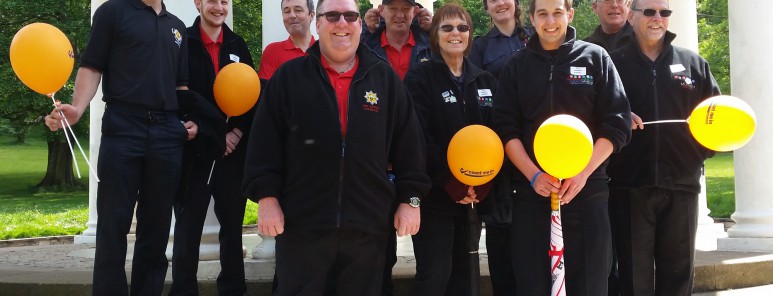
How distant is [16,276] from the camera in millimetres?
10258

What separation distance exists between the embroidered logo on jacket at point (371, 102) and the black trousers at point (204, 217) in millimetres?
2642

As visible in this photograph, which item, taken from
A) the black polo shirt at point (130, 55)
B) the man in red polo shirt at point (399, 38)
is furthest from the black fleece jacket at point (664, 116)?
the black polo shirt at point (130, 55)

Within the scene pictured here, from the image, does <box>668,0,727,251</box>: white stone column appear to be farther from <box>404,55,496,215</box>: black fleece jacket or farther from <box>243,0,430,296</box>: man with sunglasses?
<box>243,0,430,296</box>: man with sunglasses

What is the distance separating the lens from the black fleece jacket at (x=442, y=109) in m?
7.61

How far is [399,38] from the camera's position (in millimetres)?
9305

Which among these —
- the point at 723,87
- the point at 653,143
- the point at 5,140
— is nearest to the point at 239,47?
the point at 653,143

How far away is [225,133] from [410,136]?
2.43 metres

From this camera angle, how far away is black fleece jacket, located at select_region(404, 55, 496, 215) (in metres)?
7.61

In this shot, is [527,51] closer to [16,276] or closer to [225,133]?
[225,133]

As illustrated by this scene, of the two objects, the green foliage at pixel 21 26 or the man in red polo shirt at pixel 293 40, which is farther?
the green foliage at pixel 21 26

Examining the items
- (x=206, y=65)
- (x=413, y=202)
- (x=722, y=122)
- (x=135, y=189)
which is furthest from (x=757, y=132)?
(x=135, y=189)

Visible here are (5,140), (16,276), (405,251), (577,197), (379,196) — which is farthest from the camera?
(5,140)

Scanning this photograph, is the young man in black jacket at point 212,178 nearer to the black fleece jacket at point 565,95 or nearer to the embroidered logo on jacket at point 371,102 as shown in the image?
the embroidered logo on jacket at point 371,102

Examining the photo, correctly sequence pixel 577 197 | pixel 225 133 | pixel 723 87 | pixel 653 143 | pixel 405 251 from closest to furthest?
pixel 577 197 < pixel 653 143 < pixel 225 133 < pixel 405 251 < pixel 723 87
